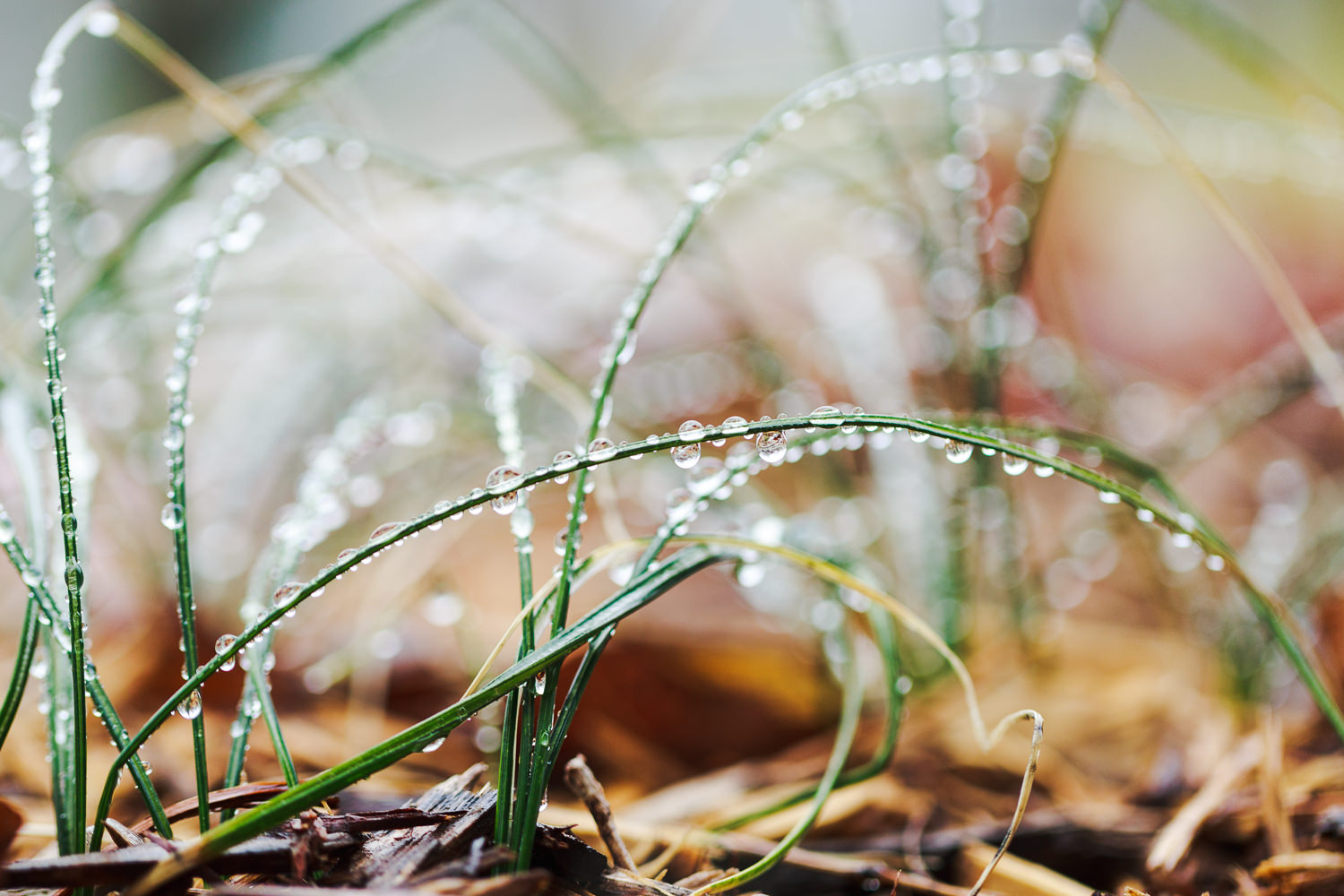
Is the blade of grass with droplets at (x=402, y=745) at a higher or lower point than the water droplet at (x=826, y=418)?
lower

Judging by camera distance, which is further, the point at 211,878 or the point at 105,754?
the point at 105,754

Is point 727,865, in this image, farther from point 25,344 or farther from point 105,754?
point 25,344

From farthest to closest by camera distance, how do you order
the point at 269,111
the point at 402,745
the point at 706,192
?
the point at 269,111 → the point at 706,192 → the point at 402,745

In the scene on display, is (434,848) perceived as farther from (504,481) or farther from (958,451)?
(958,451)

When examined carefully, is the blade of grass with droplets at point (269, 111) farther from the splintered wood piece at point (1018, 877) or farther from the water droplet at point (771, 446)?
the splintered wood piece at point (1018, 877)

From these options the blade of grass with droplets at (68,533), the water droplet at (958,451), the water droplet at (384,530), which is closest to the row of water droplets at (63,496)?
the blade of grass with droplets at (68,533)

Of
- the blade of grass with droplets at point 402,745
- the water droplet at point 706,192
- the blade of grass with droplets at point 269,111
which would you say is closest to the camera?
the blade of grass with droplets at point 402,745

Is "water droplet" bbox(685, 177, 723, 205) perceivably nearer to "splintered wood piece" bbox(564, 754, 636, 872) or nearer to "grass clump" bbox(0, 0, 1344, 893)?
"grass clump" bbox(0, 0, 1344, 893)

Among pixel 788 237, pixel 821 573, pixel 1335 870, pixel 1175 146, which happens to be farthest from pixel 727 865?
pixel 788 237

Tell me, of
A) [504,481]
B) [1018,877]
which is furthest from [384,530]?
[1018,877]
